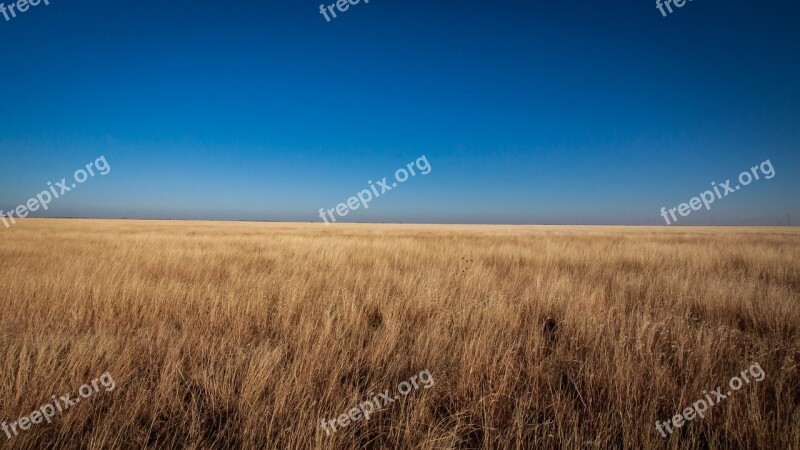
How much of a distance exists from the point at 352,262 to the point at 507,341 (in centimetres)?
Answer: 611

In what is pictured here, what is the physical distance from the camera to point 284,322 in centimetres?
338

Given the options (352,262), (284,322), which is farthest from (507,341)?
(352,262)

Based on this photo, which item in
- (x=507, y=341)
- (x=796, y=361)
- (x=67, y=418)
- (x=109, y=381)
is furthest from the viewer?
(x=507, y=341)

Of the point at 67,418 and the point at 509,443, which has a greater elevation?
the point at 67,418

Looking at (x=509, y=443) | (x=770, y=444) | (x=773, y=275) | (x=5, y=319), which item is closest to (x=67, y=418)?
(x=509, y=443)

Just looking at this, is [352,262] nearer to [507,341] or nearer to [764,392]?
[507,341]

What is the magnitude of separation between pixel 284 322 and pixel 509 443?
2.44 m

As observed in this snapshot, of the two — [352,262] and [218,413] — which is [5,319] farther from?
[352,262]

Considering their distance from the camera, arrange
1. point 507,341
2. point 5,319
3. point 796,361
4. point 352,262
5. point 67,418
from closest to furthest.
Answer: point 67,418 < point 796,361 < point 507,341 < point 5,319 < point 352,262

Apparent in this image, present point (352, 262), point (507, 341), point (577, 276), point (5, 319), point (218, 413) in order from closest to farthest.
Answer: point (218, 413), point (507, 341), point (5, 319), point (577, 276), point (352, 262)

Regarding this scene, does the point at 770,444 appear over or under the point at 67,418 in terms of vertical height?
under

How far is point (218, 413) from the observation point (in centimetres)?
188

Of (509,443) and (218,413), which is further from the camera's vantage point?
(218,413)

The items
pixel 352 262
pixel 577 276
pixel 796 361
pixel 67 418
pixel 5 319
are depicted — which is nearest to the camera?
pixel 67 418
